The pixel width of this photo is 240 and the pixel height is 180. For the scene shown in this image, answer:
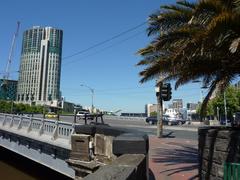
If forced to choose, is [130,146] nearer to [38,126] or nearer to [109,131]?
[109,131]

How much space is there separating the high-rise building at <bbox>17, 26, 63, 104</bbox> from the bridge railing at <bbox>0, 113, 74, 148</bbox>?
174 ft

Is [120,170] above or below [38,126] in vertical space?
below

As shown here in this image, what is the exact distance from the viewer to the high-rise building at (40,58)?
84.1 meters

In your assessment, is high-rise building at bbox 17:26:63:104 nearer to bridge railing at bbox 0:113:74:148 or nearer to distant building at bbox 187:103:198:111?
bridge railing at bbox 0:113:74:148

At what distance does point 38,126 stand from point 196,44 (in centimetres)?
1558

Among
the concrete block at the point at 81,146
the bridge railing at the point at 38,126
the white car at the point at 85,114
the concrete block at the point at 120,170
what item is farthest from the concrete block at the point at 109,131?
the white car at the point at 85,114

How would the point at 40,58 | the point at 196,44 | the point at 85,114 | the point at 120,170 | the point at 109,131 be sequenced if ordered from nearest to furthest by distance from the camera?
the point at 120,170
the point at 196,44
the point at 109,131
the point at 85,114
the point at 40,58

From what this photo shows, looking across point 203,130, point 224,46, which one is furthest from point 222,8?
point 203,130

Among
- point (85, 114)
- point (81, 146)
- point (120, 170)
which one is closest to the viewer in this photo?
point (120, 170)

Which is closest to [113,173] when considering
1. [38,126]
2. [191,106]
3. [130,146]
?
[130,146]

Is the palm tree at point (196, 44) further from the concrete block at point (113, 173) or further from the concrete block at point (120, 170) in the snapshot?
the concrete block at point (113, 173)

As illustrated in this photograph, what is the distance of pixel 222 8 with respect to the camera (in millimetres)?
8508

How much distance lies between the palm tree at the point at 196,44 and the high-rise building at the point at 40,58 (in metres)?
70.5

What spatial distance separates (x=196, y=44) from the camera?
29.0ft
